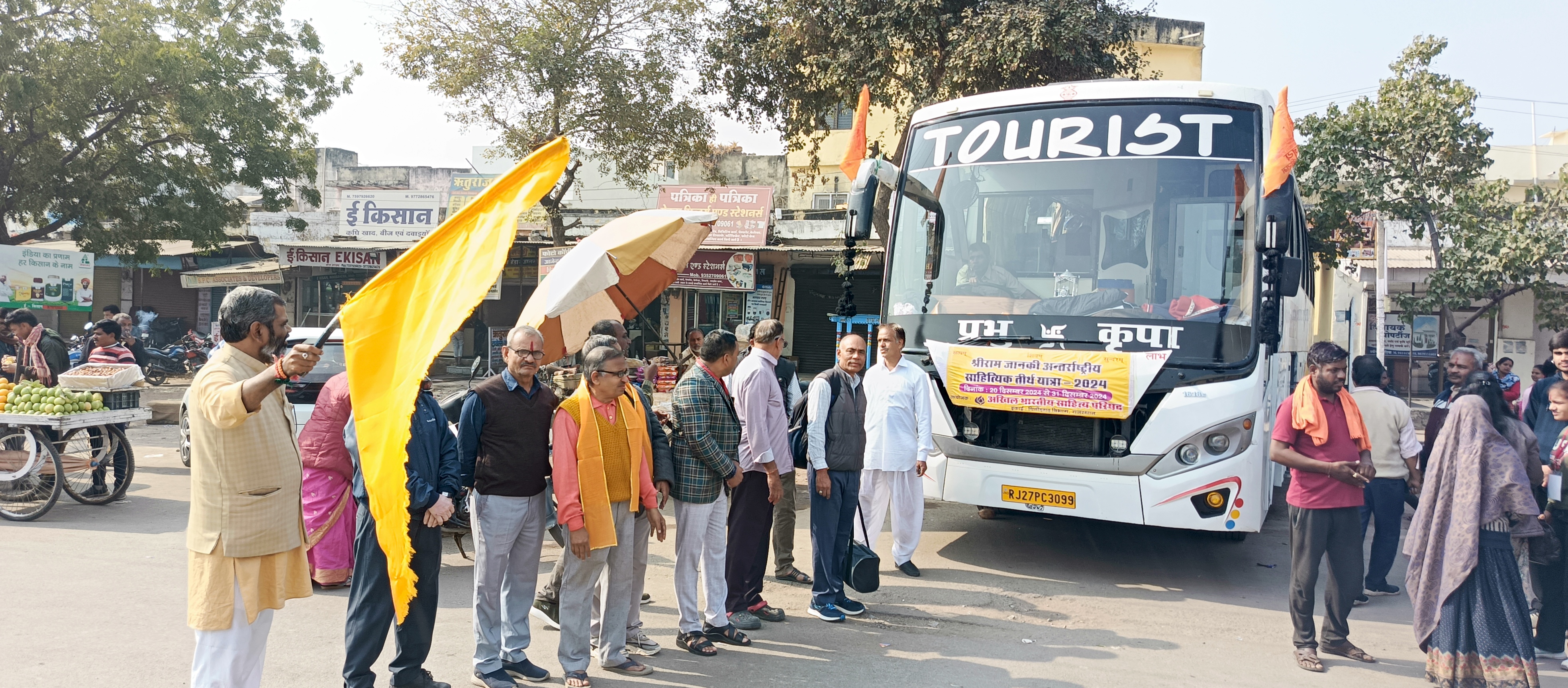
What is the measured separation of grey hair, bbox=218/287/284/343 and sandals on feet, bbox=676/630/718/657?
2.60 m

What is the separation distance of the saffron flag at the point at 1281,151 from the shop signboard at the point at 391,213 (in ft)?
63.9

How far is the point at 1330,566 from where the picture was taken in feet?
16.8

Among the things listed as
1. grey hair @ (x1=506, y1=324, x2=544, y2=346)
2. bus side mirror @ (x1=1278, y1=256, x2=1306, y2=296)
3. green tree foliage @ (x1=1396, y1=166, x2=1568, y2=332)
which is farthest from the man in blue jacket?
green tree foliage @ (x1=1396, y1=166, x2=1568, y2=332)

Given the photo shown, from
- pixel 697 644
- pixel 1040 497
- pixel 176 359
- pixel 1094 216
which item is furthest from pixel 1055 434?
pixel 176 359

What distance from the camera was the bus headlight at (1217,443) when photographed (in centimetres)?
614

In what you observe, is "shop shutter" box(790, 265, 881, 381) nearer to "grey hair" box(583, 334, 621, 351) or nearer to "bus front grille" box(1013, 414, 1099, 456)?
"bus front grille" box(1013, 414, 1099, 456)

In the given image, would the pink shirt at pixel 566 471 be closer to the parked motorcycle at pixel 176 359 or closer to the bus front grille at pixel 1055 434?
the bus front grille at pixel 1055 434

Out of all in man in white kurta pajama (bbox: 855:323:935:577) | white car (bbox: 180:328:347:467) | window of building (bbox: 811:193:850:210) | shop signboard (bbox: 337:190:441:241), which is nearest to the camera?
man in white kurta pajama (bbox: 855:323:935:577)

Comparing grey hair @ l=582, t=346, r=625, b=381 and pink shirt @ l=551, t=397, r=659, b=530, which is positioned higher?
grey hair @ l=582, t=346, r=625, b=381

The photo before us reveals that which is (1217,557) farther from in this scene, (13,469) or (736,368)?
(13,469)

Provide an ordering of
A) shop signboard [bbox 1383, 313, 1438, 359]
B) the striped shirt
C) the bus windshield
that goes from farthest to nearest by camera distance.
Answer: shop signboard [bbox 1383, 313, 1438, 359], the striped shirt, the bus windshield

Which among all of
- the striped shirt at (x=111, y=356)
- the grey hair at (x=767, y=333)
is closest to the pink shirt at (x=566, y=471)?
the grey hair at (x=767, y=333)

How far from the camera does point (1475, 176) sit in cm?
1644

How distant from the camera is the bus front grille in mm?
6434
